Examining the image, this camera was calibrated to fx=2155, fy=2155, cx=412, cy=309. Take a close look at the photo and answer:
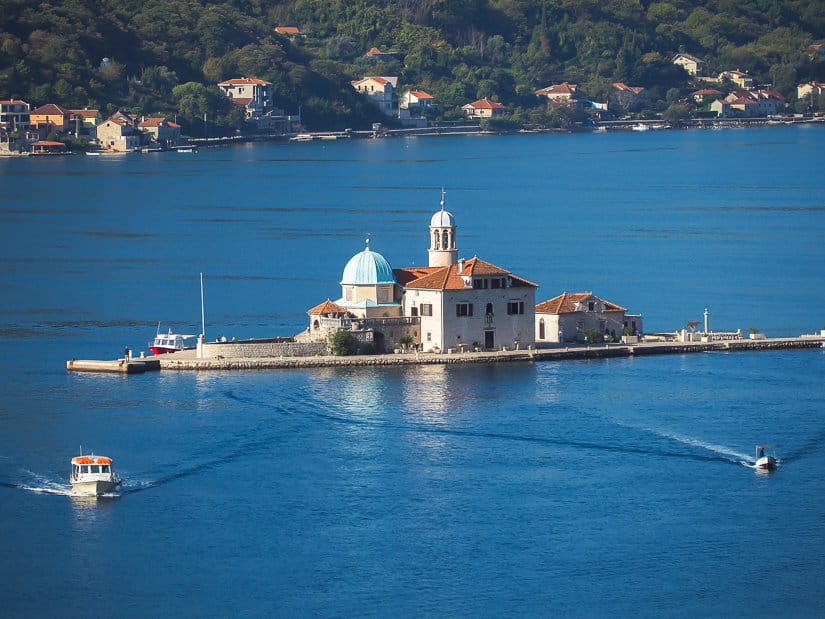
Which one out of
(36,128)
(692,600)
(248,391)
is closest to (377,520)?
(692,600)

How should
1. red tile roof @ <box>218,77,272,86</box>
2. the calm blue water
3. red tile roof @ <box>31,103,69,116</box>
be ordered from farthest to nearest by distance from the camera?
red tile roof @ <box>218,77,272,86</box>, red tile roof @ <box>31,103,69,116</box>, the calm blue water

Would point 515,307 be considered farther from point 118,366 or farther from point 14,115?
point 14,115

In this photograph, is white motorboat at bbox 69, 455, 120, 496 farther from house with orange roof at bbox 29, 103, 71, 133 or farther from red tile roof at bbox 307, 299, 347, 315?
house with orange roof at bbox 29, 103, 71, 133

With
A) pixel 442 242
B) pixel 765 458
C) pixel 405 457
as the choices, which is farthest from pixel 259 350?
pixel 765 458

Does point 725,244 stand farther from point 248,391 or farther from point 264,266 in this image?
point 248,391

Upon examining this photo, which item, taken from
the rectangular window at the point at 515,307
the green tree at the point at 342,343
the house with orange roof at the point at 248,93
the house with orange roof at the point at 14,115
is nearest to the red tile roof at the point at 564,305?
the rectangular window at the point at 515,307

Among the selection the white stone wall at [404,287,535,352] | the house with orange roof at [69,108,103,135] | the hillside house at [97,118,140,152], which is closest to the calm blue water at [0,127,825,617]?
the white stone wall at [404,287,535,352]

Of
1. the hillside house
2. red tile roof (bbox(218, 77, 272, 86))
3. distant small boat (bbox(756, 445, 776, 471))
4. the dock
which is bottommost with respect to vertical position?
distant small boat (bbox(756, 445, 776, 471))
